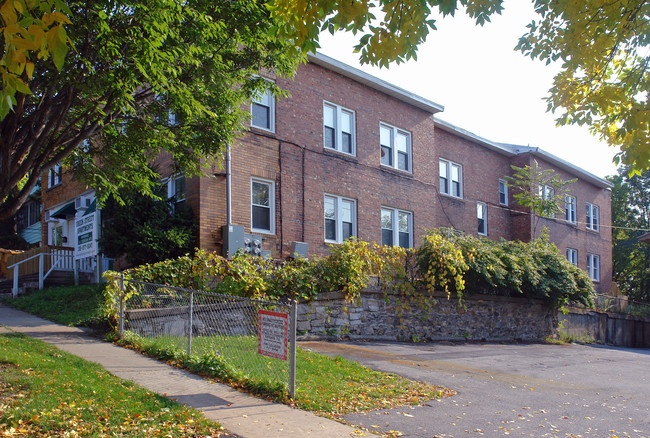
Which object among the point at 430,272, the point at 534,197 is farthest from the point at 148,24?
the point at 534,197

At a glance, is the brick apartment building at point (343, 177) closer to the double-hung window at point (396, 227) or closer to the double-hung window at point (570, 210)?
Result: the double-hung window at point (396, 227)

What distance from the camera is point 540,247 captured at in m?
21.2

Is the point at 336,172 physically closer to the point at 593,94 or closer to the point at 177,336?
the point at 177,336

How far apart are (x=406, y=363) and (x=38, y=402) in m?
6.58

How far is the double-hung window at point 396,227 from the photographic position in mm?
20766

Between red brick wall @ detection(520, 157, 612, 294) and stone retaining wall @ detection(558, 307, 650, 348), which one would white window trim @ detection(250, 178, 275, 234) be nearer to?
stone retaining wall @ detection(558, 307, 650, 348)

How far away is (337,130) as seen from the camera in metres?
19.3

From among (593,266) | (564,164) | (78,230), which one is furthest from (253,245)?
(593,266)

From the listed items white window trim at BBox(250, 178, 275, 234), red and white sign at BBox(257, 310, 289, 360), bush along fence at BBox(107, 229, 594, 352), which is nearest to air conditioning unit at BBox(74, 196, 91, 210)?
white window trim at BBox(250, 178, 275, 234)

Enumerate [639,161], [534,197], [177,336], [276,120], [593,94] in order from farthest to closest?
[534,197]
[276,120]
[177,336]
[593,94]
[639,161]

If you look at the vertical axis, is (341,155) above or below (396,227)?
above

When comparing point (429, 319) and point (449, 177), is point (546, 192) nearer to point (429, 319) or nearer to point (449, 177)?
point (449, 177)

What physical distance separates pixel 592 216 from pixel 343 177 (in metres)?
21.1

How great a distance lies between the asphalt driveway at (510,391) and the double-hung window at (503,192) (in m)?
13.3
